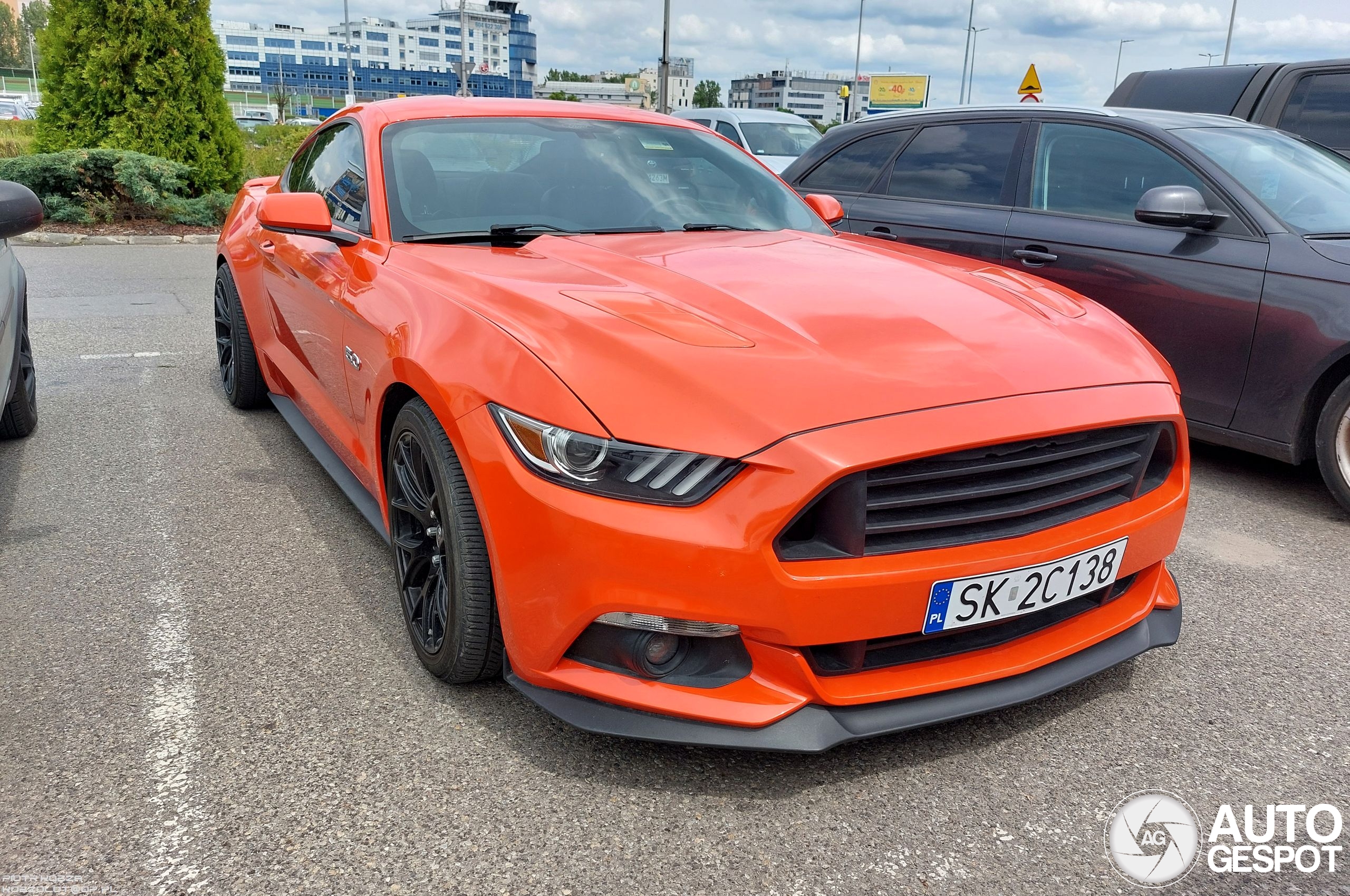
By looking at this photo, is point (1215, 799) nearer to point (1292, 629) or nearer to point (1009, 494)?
point (1009, 494)

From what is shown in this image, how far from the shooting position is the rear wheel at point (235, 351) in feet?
15.9

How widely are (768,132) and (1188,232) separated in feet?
34.8

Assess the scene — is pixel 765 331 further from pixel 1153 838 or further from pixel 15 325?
pixel 15 325

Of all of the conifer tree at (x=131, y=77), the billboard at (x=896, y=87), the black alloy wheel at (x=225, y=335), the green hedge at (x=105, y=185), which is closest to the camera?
the black alloy wheel at (x=225, y=335)

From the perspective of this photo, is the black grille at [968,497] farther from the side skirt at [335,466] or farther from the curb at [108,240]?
the curb at [108,240]

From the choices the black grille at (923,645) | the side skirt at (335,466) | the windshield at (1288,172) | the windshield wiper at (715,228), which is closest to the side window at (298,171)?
the side skirt at (335,466)

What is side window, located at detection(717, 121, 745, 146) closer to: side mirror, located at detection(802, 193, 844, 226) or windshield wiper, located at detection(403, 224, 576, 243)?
side mirror, located at detection(802, 193, 844, 226)

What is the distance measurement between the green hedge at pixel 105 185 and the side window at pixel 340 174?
32.2ft

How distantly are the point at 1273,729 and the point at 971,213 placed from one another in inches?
129

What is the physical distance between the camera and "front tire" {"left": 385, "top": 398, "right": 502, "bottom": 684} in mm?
2309

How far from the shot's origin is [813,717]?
205 centimetres

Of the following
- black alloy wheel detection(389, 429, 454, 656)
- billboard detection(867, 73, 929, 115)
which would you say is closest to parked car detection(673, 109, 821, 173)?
black alloy wheel detection(389, 429, 454, 656)

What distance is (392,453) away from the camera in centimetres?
273

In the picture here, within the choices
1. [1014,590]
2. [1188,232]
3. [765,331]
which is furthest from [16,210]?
[1188,232]
